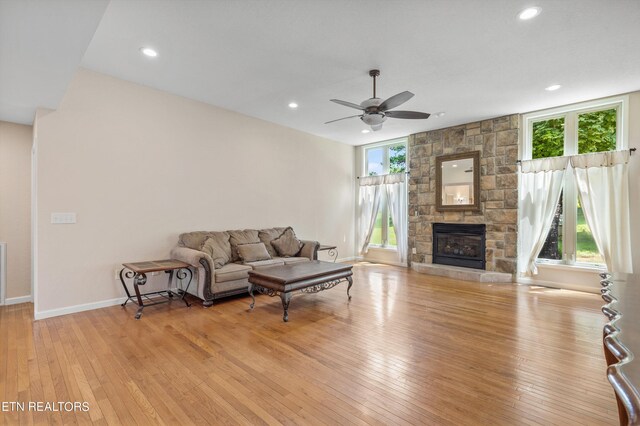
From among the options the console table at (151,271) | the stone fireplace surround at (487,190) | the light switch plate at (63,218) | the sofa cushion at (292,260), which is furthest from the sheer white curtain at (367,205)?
the light switch plate at (63,218)

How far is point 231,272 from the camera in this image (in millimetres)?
4289

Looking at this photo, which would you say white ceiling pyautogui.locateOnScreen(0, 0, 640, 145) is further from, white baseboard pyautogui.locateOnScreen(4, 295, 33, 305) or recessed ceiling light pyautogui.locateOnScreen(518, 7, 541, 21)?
white baseboard pyautogui.locateOnScreen(4, 295, 33, 305)

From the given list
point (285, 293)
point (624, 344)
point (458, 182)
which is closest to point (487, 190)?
point (458, 182)

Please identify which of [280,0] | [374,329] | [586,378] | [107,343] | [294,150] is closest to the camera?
[586,378]

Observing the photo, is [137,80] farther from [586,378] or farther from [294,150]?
[586,378]

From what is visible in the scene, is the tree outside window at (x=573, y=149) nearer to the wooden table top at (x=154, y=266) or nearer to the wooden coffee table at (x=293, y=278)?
the wooden coffee table at (x=293, y=278)

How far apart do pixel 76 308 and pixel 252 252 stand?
232 centimetres

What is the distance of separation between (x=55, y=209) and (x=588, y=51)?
21.0 feet

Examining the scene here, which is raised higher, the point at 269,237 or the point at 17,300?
the point at 269,237

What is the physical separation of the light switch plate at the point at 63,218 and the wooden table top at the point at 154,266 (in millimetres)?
821

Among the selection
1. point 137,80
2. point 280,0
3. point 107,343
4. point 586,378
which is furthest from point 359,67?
point 107,343

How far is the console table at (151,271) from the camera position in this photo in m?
3.72

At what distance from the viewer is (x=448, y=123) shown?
6.11 metres

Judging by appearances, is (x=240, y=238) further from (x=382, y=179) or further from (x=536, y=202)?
(x=536, y=202)
